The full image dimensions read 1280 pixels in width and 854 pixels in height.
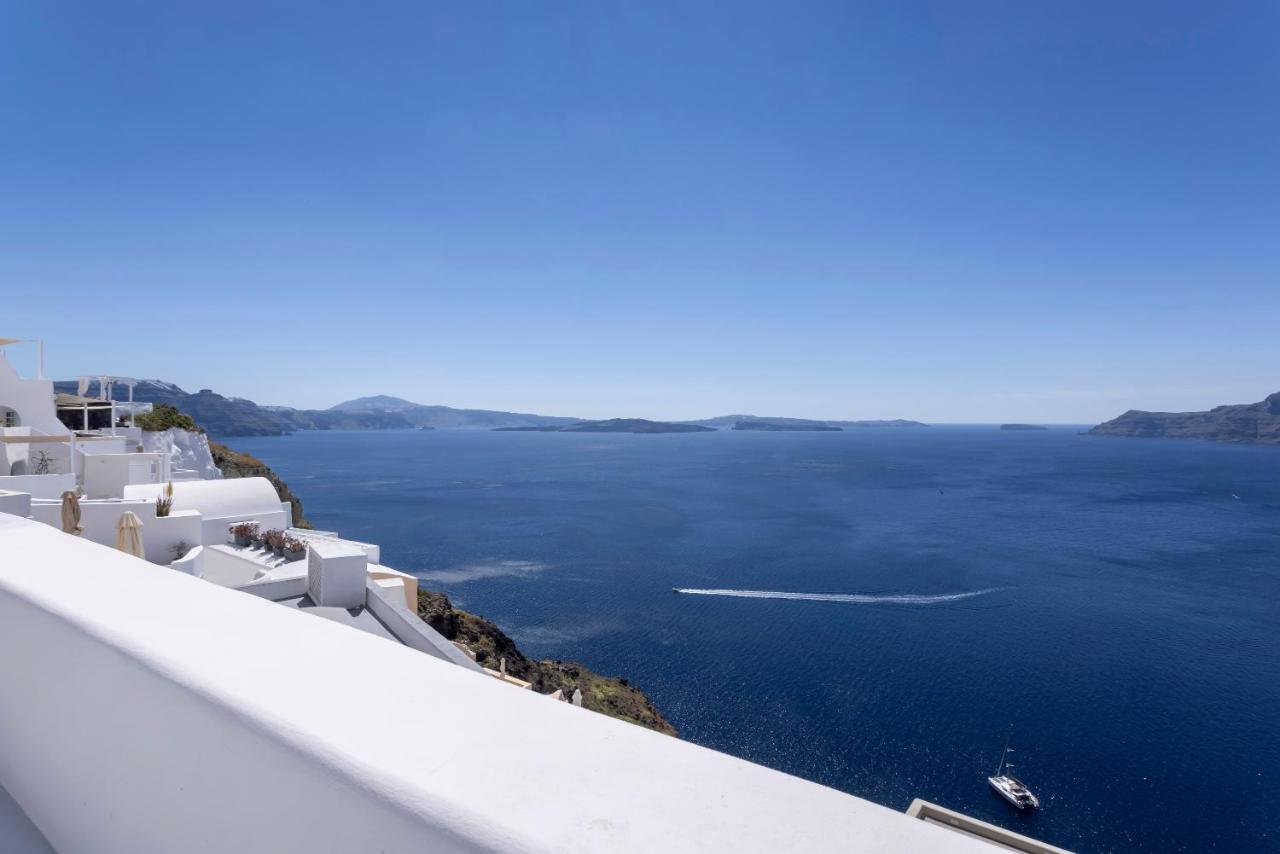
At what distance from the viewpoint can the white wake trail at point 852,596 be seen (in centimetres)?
3556

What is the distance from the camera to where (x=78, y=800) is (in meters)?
1.69

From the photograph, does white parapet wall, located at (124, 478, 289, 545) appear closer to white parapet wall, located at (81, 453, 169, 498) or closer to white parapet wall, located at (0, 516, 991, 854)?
white parapet wall, located at (81, 453, 169, 498)

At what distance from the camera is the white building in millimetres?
1006

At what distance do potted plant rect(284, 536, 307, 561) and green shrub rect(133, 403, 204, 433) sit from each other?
1826cm

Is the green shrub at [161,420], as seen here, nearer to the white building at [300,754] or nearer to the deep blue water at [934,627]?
the deep blue water at [934,627]

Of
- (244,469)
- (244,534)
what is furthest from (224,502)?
(244,469)

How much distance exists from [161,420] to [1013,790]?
113 feet

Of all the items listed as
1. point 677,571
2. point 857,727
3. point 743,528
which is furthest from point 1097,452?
point 857,727

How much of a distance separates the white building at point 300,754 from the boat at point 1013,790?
2261 centimetres

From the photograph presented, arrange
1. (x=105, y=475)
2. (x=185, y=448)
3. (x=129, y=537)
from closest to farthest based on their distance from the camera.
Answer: (x=129, y=537) < (x=105, y=475) < (x=185, y=448)

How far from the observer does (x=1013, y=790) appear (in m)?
19.3

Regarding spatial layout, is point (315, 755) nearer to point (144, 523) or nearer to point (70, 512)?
point (70, 512)

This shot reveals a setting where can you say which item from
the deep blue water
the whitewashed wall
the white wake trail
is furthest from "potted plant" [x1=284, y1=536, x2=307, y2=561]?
the white wake trail

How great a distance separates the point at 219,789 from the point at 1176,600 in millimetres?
46340
